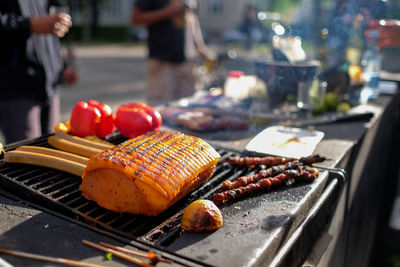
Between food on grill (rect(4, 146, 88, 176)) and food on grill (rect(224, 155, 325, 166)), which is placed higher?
food on grill (rect(4, 146, 88, 176))

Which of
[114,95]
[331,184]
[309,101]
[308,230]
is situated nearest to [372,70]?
[309,101]

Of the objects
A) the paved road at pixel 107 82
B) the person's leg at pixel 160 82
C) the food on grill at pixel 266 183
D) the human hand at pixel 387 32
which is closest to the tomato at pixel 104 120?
the food on grill at pixel 266 183

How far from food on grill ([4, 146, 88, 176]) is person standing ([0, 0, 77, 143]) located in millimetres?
1064

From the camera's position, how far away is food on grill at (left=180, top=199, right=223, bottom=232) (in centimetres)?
167

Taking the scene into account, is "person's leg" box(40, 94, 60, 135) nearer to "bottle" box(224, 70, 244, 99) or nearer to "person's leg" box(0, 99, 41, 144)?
"person's leg" box(0, 99, 41, 144)

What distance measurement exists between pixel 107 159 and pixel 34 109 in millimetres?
1922

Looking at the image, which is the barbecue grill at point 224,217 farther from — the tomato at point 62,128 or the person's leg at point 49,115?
the person's leg at point 49,115

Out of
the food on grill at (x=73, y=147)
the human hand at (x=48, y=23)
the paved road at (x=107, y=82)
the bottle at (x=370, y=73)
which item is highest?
the human hand at (x=48, y=23)

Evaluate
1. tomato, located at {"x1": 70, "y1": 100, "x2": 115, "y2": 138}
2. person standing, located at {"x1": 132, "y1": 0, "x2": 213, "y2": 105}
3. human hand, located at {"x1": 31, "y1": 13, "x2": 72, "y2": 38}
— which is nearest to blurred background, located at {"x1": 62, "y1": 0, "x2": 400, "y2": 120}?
person standing, located at {"x1": 132, "y1": 0, "x2": 213, "y2": 105}

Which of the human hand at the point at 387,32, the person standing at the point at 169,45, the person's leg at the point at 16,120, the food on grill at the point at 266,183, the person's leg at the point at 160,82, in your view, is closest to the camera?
the food on grill at the point at 266,183

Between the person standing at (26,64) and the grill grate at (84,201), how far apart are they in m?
1.07

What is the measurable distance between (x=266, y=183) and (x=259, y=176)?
10 cm

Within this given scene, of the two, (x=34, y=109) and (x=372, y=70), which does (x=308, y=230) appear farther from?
(x=372, y=70)

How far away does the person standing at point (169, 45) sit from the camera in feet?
16.7
